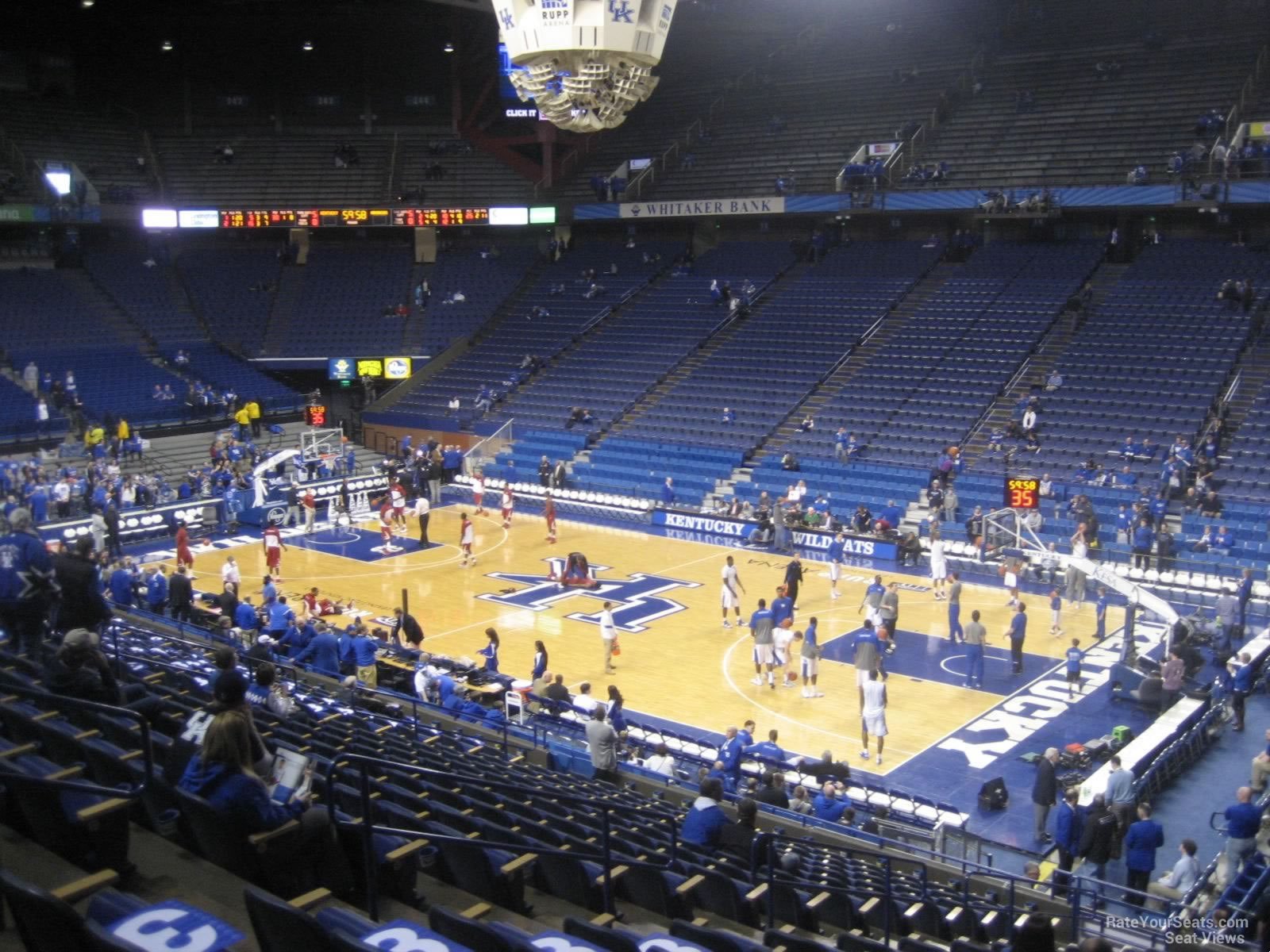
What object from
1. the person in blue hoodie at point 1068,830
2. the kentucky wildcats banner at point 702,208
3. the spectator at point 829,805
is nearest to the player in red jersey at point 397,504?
the kentucky wildcats banner at point 702,208

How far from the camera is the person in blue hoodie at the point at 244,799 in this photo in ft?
19.3

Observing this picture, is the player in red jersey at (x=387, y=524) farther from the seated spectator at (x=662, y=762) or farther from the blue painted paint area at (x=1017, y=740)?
the seated spectator at (x=662, y=762)

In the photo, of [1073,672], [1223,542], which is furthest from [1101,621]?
[1223,542]

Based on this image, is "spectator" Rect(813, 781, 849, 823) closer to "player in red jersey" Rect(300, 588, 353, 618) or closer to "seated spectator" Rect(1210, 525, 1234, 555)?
"player in red jersey" Rect(300, 588, 353, 618)

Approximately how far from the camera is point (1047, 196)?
37469 millimetres

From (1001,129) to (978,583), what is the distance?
1955 cm

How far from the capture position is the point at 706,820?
9.88m

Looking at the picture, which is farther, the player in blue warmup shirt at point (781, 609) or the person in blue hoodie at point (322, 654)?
the player in blue warmup shirt at point (781, 609)

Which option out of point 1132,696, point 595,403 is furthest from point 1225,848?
point 595,403

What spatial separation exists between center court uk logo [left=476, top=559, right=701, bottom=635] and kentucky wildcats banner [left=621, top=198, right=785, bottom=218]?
1874cm

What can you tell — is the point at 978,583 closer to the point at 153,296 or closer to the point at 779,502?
the point at 779,502

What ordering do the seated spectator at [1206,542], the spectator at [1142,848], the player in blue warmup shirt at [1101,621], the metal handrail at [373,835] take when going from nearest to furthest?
the metal handrail at [373,835]
the spectator at [1142,848]
the player in blue warmup shirt at [1101,621]
the seated spectator at [1206,542]

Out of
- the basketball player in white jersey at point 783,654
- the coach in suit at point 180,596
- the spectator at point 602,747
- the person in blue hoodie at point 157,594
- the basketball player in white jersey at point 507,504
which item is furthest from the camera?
the basketball player in white jersey at point 507,504

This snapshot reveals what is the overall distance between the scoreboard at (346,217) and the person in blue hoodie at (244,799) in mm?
43823
